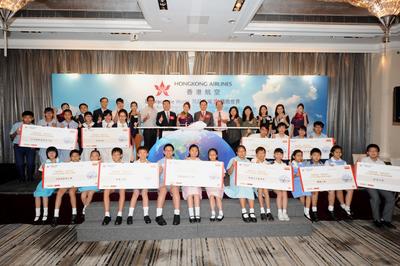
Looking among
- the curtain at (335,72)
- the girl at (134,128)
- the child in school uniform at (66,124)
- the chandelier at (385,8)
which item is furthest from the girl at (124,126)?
the chandelier at (385,8)

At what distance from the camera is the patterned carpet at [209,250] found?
3.56 meters

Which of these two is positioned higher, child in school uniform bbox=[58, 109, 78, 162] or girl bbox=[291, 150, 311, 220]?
child in school uniform bbox=[58, 109, 78, 162]

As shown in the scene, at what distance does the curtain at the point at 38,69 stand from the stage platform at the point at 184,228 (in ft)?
14.4

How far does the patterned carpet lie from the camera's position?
356cm

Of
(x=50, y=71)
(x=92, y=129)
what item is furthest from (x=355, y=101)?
(x=50, y=71)

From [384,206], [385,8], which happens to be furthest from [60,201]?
[385,8]

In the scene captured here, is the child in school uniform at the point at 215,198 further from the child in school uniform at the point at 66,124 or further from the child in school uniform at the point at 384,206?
the child in school uniform at the point at 66,124

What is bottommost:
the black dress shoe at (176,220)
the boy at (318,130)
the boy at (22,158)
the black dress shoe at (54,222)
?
the black dress shoe at (54,222)

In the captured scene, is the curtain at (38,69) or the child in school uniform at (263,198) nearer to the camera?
the child in school uniform at (263,198)

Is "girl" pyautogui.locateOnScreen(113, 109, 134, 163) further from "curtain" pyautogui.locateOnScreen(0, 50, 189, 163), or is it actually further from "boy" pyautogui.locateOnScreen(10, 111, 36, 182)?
"curtain" pyautogui.locateOnScreen(0, 50, 189, 163)

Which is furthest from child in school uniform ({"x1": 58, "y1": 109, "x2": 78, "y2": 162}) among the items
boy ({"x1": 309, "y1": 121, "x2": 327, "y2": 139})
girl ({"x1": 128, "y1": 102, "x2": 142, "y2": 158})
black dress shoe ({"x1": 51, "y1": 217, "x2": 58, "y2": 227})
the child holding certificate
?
boy ({"x1": 309, "y1": 121, "x2": 327, "y2": 139})

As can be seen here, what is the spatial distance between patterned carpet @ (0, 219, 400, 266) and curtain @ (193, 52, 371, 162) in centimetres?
412

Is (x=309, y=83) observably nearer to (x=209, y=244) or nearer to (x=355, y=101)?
(x=355, y=101)

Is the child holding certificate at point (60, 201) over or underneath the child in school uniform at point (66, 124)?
underneath
